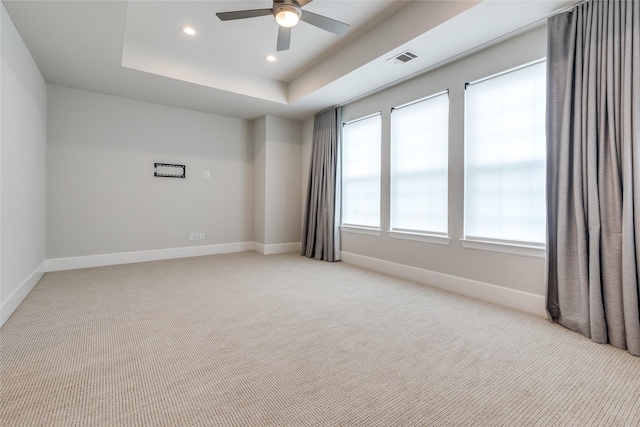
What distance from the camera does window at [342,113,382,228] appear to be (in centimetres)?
445

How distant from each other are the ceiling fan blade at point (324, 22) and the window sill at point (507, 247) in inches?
99.1

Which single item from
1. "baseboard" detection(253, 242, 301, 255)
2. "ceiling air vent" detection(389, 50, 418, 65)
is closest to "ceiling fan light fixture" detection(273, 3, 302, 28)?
"ceiling air vent" detection(389, 50, 418, 65)

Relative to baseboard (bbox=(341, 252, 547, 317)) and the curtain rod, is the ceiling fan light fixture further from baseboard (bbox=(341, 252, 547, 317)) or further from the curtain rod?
baseboard (bbox=(341, 252, 547, 317))

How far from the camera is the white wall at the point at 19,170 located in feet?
8.11

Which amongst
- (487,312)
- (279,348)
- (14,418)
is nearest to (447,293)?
(487,312)

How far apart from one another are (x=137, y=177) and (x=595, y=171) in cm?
569

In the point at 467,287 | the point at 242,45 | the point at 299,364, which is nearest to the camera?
the point at 299,364

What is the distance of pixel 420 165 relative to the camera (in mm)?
3771

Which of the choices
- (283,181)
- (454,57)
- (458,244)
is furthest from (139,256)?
(454,57)

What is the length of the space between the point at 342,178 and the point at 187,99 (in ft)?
9.13

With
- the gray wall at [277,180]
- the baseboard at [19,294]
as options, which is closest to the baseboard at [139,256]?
the baseboard at [19,294]

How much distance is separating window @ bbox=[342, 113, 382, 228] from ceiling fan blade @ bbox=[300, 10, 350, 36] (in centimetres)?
175

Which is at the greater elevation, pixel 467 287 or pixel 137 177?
pixel 137 177

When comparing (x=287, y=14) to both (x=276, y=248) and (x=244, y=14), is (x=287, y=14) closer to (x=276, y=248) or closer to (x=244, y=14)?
(x=244, y=14)
